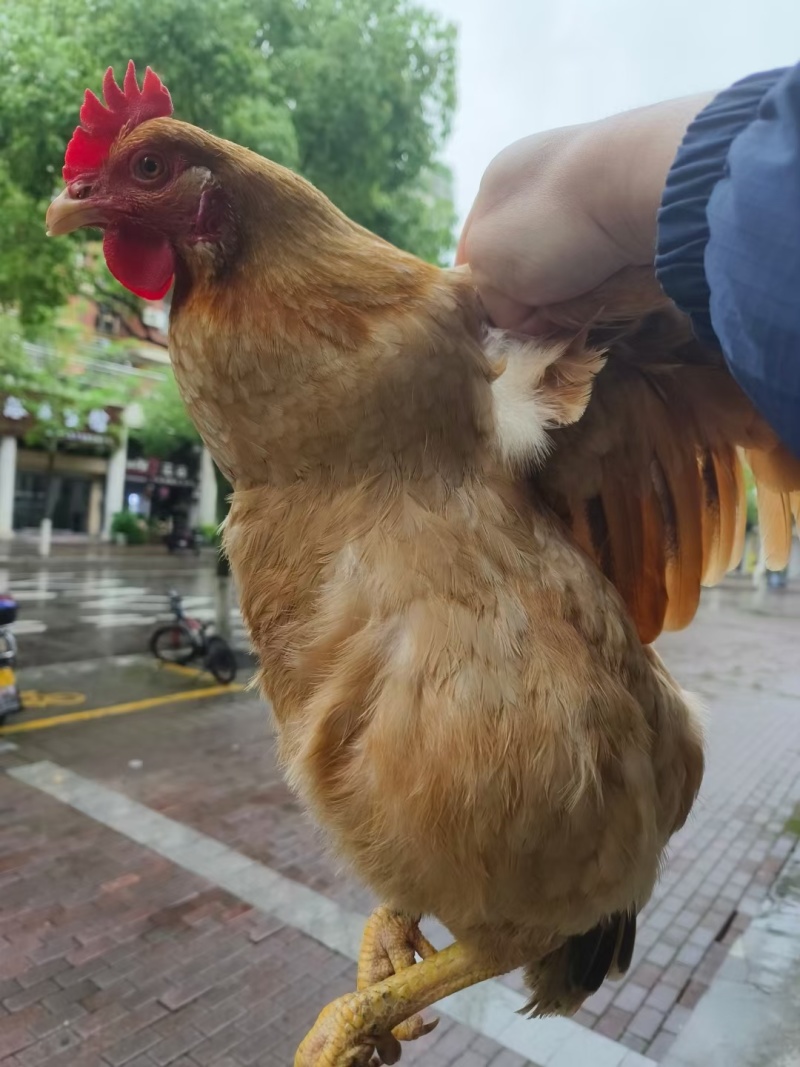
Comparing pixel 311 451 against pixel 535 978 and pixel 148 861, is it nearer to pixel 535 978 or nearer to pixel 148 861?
pixel 535 978

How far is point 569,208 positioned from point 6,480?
2496cm

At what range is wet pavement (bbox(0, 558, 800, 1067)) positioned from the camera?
10.4ft

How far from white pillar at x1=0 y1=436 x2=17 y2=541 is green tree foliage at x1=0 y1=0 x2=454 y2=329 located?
1636 centimetres

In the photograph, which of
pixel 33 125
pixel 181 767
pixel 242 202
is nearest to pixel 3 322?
pixel 33 125

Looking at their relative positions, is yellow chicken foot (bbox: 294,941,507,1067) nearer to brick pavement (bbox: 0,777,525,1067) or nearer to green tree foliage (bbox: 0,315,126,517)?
brick pavement (bbox: 0,777,525,1067)

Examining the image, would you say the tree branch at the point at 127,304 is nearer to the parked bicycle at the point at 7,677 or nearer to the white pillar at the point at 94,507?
the parked bicycle at the point at 7,677

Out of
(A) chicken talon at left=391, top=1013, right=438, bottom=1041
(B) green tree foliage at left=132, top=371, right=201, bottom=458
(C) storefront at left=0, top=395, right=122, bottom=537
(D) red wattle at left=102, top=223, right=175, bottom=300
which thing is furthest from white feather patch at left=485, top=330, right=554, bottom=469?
(C) storefront at left=0, top=395, right=122, bottom=537

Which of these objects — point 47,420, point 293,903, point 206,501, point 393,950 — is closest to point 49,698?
point 293,903

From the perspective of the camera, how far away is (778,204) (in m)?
0.67

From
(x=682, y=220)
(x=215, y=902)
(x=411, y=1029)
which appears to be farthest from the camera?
(x=215, y=902)

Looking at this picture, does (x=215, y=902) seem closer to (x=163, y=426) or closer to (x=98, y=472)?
(x=163, y=426)

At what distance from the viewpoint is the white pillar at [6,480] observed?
22.7 metres

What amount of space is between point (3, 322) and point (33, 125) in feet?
34.8

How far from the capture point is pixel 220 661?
8.65 metres
